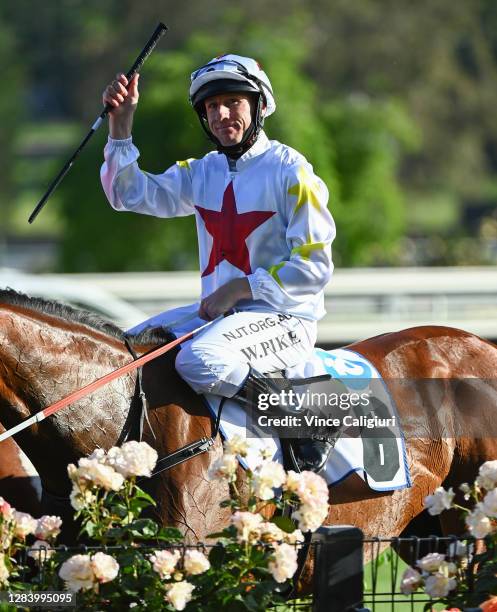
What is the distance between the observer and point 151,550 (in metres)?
3.48

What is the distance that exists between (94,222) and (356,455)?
19.0 metres

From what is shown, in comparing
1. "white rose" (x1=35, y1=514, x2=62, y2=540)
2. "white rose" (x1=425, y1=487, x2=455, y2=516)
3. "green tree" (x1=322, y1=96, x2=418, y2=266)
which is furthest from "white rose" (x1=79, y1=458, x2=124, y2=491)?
"green tree" (x1=322, y1=96, x2=418, y2=266)

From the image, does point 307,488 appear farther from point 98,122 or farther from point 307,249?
point 98,122

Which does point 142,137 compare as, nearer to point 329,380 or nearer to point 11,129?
point 11,129

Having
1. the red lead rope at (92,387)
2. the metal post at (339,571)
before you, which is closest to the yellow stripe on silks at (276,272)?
the red lead rope at (92,387)

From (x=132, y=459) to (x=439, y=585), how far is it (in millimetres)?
932

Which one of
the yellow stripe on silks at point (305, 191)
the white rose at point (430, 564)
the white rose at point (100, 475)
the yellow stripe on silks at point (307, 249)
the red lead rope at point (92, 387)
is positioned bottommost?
the white rose at point (430, 564)

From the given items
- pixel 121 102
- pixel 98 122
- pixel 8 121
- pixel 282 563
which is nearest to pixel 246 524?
pixel 282 563

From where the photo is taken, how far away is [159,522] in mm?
3936

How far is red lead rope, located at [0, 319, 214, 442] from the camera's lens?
3814mm

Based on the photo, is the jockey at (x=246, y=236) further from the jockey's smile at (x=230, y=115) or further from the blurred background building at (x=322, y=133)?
the blurred background building at (x=322, y=133)

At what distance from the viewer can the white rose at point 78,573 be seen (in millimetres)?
3262

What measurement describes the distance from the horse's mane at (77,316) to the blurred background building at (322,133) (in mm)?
6009

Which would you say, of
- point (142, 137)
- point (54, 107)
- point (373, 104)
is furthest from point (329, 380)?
point (54, 107)
